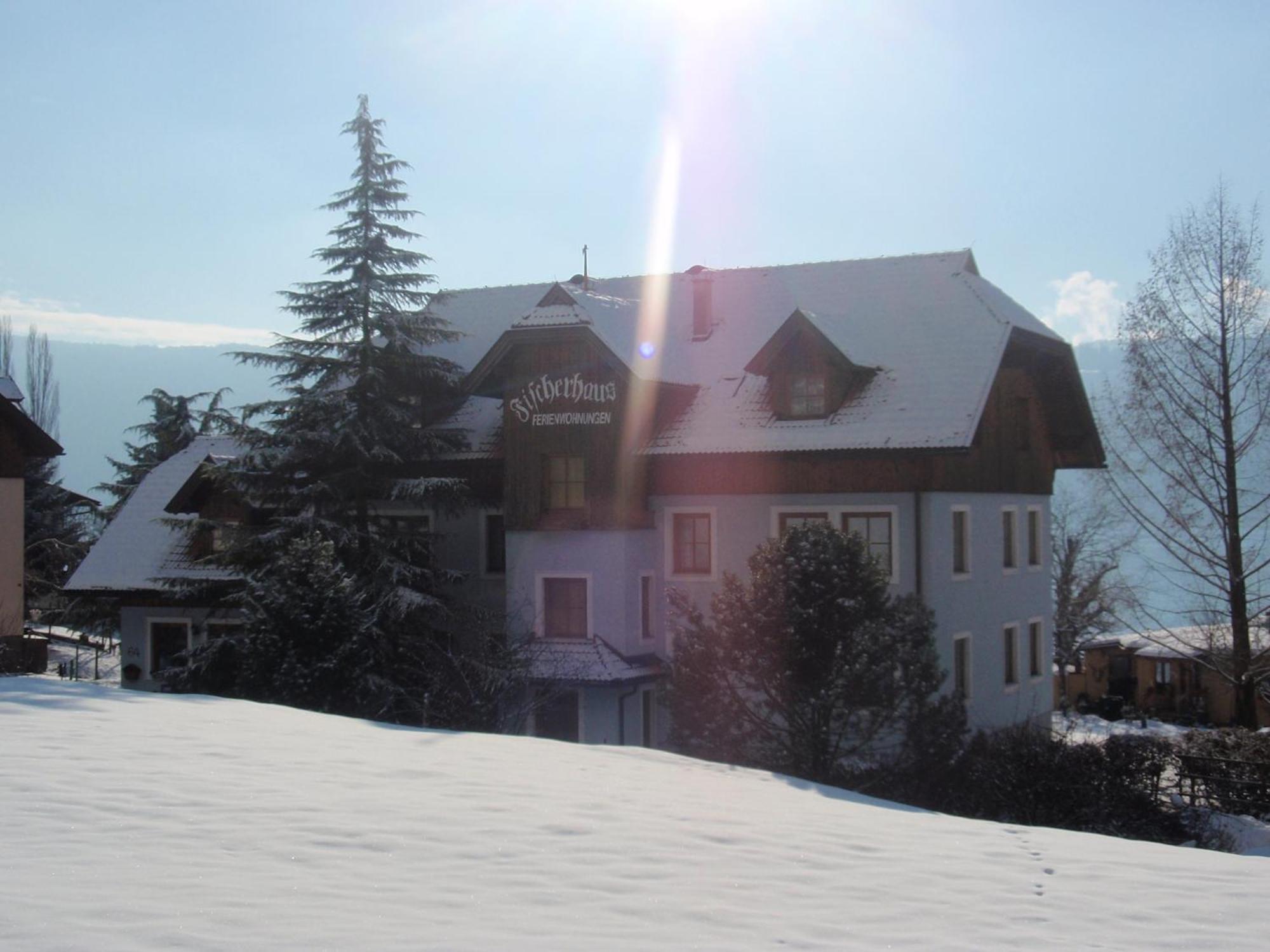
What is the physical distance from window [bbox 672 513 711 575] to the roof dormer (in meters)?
2.76

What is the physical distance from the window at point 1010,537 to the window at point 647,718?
837cm

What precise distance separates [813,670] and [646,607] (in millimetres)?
7600

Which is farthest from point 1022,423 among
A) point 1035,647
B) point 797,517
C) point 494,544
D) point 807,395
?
point 494,544

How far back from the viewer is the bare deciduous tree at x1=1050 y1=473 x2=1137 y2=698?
174ft

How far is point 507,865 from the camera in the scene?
781cm

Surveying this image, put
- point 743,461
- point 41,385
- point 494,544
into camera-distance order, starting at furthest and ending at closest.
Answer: point 41,385
point 494,544
point 743,461

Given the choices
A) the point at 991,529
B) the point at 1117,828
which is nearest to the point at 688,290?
the point at 991,529

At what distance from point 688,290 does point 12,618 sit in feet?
55.7

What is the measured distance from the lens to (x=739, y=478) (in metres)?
26.6

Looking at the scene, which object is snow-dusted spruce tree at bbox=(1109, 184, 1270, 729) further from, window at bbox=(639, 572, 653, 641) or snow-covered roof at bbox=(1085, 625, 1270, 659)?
window at bbox=(639, 572, 653, 641)

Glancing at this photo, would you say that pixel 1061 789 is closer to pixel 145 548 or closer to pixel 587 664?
pixel 587 664

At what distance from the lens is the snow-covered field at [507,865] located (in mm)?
6414

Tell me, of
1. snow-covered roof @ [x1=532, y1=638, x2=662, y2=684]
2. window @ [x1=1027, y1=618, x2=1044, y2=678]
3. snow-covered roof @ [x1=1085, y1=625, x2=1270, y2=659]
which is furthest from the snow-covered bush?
window @ [x1=1027, y1=618, x2=1044, y2=678]

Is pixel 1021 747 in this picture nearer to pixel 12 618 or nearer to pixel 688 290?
pixel 688 290
